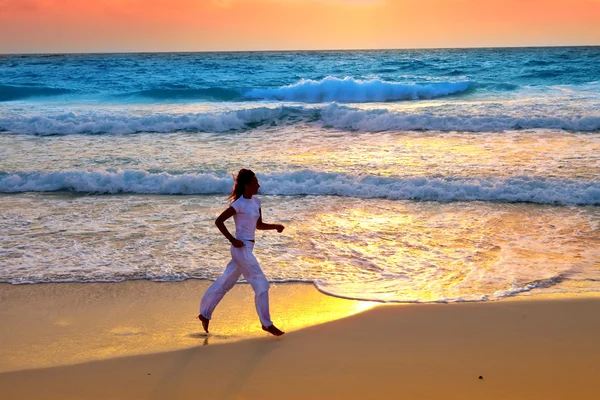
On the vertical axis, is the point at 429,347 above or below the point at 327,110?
below

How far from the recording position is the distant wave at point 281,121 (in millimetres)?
18516

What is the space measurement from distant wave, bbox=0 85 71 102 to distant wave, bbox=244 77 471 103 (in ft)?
33.2

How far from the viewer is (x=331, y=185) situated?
12078 mm

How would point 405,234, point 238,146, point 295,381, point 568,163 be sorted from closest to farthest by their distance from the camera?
point 295,381, point 405,234, point 568,163, point 238,146

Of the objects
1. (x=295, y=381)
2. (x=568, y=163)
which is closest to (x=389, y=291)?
(x=295, y=381)

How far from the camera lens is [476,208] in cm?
1062

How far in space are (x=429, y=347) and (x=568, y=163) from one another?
31.8 ft

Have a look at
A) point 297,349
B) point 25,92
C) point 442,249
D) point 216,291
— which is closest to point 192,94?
point 25,92

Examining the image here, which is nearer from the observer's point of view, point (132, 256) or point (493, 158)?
point (132, 256)

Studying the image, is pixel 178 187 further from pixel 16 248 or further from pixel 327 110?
pixel 327 110

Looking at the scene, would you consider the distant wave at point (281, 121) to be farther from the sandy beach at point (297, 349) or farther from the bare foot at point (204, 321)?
the bare foot at point (204, 321)

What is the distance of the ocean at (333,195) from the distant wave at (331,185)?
0.11 feet

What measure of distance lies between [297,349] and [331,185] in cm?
718

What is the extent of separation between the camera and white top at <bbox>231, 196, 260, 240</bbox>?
5.29 metres
